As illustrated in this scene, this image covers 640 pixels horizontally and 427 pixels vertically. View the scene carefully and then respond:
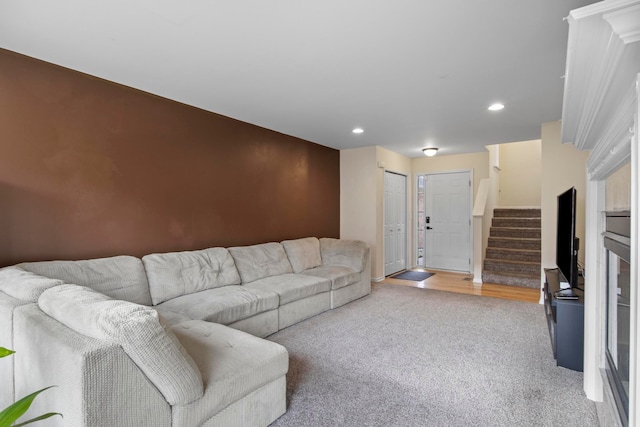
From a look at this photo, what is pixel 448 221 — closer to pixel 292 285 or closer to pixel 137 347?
pixel 292 285

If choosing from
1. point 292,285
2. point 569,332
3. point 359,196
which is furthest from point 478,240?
point 292,285

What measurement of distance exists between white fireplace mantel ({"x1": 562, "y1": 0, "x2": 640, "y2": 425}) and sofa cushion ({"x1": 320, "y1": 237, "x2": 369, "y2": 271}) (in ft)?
9.07

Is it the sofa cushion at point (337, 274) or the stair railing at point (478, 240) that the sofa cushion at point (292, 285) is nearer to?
the sofa cushion at point (337, 274)

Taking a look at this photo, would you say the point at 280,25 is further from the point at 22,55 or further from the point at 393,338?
the point at 393,338

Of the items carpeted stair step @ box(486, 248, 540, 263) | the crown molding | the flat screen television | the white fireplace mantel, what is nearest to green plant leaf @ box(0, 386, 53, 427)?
the white fireplace mantel

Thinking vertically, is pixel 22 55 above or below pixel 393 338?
above

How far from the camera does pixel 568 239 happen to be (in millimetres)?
2740

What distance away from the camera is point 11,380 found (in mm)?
1599

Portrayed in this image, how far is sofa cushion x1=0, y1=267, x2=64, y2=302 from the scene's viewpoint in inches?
66.7

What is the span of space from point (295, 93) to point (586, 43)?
2.46 metres

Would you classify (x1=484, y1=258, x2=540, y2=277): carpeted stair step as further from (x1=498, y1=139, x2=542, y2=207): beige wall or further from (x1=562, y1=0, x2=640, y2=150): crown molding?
(x1=562, y1=0, x2=640, y2=150): crown molding

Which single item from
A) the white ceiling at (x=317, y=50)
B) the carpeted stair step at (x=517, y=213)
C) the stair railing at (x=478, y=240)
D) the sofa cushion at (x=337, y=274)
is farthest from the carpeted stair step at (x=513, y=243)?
the sofa cushion at (x=337, y=274)

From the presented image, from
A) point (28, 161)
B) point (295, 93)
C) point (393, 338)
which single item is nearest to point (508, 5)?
point (295, 93)

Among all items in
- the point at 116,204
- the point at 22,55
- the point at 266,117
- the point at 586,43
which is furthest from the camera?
the point at 266,117
